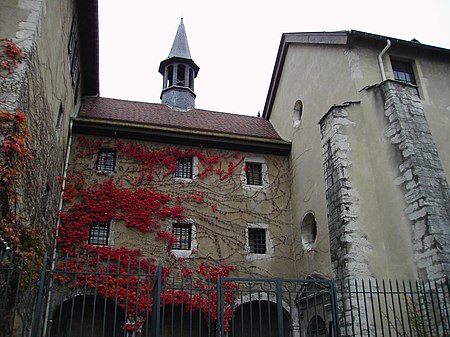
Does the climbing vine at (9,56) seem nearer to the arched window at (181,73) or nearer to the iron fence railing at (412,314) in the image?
the iron fence railing at (412,314)

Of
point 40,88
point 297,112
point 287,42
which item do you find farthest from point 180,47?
point 40,88

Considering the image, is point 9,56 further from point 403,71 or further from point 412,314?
point 403,71

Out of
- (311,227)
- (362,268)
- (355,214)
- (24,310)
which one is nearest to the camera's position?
(24,310)

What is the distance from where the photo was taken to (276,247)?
13.4 meters

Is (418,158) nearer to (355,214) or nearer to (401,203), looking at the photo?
(401,203)

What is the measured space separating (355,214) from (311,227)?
3.19 meters

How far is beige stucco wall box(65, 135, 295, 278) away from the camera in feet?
41.4

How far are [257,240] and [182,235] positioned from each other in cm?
245

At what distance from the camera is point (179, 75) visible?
2025 centimetres

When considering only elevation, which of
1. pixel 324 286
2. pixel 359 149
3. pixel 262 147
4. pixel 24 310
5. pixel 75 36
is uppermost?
pixel 75 36

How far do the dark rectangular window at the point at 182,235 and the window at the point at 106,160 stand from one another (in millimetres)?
2803

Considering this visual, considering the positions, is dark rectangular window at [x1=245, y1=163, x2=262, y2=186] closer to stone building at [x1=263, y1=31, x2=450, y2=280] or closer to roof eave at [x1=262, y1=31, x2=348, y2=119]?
stone building at [x1=263, y1=31, x2=450, y2=280]

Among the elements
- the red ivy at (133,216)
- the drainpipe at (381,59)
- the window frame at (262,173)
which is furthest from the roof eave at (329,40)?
the red ivy at (133,216)

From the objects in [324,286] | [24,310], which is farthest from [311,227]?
[24,310]
